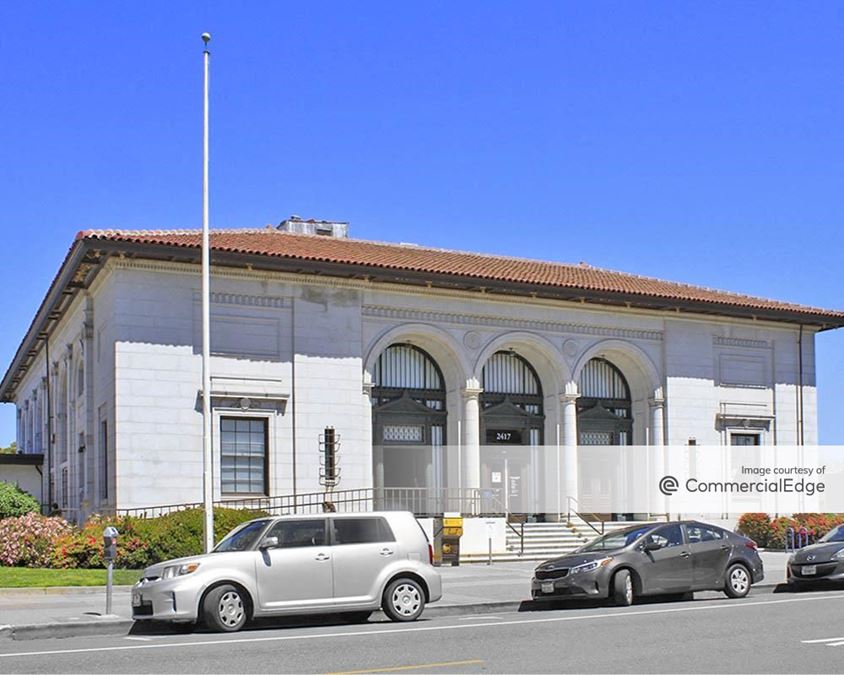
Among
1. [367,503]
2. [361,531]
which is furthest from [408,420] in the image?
[361,531]

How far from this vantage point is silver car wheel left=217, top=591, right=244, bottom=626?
52.6 feet

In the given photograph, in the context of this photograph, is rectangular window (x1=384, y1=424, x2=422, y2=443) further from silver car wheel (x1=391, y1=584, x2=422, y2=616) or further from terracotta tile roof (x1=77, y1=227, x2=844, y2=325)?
silver car wheel (x1=391, y1=584, x2=422, y2=616)

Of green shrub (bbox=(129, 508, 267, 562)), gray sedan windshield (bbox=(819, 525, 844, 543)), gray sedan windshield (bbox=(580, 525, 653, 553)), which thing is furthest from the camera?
green shrub (bbox=(129, 508, 267, 562))

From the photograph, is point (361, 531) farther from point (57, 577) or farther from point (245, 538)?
point (57, 577)

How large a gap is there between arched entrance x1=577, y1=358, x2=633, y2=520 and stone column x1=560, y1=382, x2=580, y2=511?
1107 millimetres

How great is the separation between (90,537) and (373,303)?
1039cm

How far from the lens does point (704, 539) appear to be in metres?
20.9

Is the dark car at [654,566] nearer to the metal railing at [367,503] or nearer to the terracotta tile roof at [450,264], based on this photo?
the metal railing at [367,503]

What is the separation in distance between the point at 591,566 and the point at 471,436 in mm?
14054

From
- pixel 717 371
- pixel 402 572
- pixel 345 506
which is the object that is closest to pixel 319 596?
pixel 402 572

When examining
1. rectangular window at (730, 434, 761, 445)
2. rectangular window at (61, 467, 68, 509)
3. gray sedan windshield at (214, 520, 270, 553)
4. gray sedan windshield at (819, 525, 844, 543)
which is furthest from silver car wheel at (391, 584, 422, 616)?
rectangular window at (730, 434, 761, 445)

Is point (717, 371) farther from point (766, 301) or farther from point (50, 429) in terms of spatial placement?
point (50, 429)

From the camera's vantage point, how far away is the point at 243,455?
98.9 ft

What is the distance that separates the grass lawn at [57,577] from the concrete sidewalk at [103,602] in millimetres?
477
